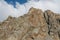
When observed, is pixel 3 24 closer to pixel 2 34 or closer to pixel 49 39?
pixel 2 34

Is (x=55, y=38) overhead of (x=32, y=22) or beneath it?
beneath

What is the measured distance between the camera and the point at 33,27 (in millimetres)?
151500

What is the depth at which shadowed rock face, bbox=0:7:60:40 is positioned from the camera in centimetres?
14400

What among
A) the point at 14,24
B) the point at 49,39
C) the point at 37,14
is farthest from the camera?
the point at 37,14

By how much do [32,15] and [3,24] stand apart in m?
20.3

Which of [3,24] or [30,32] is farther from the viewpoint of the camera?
[3,24]

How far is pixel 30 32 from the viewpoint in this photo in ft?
477

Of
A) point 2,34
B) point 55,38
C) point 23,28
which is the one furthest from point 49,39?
point 2,34

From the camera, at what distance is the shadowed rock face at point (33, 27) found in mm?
144000

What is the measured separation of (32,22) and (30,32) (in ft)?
49.1

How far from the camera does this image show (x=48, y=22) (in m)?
166

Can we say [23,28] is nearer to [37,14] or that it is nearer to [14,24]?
[14,24]

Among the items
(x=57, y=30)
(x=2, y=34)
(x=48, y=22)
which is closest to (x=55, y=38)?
(x=57, y=30)

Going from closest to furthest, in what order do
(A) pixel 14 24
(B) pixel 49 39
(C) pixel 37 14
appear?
(B) pixel 49 39
(A) pixel 14 24
(C) pixel 37 14
